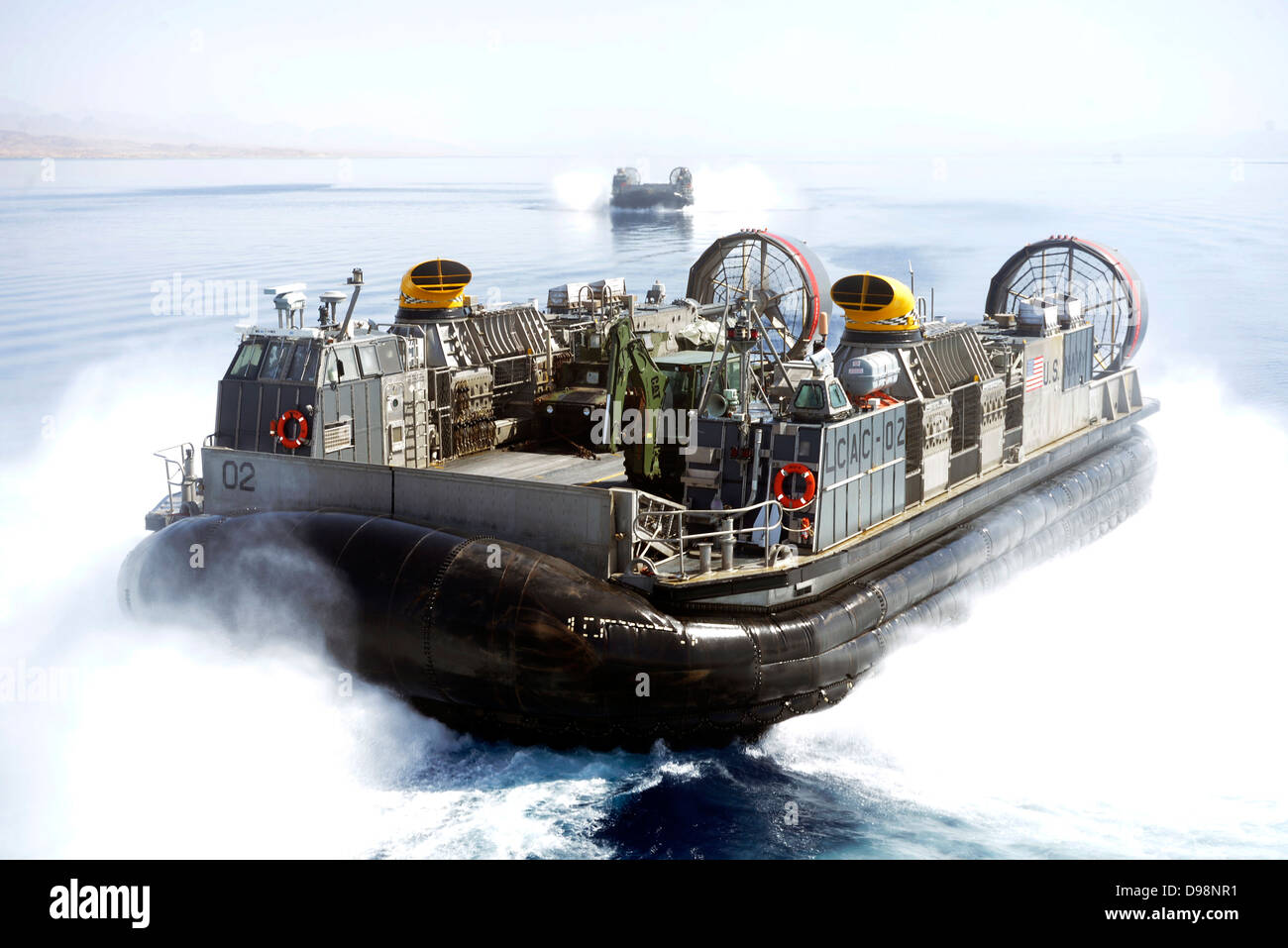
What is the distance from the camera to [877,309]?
557 inches

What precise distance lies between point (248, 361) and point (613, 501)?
4.95 metres

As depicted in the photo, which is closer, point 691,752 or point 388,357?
point 691,752

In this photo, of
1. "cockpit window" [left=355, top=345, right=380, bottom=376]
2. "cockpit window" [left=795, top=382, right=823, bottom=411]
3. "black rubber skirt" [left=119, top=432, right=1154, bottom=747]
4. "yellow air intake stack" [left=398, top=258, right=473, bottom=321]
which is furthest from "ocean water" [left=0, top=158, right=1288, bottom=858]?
"yellow air intake stack" [left=398, top=258, right=473, bottom=321]

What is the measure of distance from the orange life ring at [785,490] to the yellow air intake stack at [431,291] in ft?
18.5

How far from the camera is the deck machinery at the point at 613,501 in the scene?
10695mm

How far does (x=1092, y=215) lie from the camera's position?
179ft

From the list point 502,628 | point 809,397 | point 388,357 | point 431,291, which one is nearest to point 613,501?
point 502,628

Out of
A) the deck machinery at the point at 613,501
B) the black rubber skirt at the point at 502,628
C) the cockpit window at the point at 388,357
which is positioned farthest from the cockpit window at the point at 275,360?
the black rubber skirt at the point at 502,628

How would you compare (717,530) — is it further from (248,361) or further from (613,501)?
(248,361)

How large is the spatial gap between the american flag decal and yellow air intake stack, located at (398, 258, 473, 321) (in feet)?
23.0

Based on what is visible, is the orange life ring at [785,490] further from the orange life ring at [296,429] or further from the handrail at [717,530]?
the orange life ring at [296,429]

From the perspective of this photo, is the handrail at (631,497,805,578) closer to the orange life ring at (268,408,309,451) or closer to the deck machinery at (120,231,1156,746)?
the deck machinery at (120,231,1156,746)
